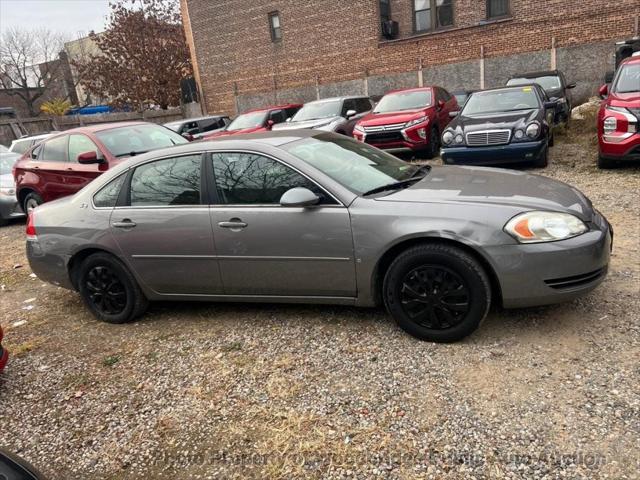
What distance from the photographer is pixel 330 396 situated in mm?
2967

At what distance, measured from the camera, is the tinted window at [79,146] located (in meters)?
7.59

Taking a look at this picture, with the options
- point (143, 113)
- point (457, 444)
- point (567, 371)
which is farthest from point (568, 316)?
point (143, 113)

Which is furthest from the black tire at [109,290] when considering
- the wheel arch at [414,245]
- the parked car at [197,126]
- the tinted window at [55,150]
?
the parked car at [197,126]

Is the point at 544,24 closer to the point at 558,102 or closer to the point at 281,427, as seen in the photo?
the point at 558,102

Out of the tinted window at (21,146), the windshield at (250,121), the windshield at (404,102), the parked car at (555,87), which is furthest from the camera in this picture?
the windshield at (250,121)

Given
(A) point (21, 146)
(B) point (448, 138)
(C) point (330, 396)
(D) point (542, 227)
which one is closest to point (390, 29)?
(B) point (448, 138)

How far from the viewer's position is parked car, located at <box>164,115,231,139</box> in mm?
14405

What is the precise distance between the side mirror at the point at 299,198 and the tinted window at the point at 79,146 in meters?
5.13

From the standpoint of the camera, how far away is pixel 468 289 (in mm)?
3154

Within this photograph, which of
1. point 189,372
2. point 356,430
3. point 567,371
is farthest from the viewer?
point 189,372

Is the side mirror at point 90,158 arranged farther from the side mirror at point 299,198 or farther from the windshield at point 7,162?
the side mirror at point 299,198

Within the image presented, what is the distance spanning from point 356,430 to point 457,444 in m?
0.52

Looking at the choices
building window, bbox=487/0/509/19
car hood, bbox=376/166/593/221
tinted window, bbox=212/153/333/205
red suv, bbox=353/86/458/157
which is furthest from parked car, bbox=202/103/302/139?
building window, bbox=487/0/509/19

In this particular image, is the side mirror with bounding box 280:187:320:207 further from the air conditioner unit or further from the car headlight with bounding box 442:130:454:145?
the air conditioner unit
